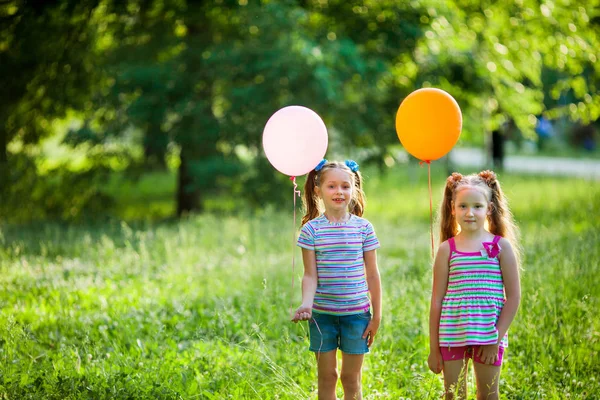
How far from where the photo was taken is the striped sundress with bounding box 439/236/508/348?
345 centimetres

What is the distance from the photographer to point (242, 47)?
1027 cm

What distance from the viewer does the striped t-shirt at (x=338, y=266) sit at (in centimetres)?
355

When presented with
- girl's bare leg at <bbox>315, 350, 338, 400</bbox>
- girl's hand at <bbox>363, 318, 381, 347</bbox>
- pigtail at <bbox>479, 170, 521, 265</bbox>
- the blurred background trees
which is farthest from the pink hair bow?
the blurred background trees

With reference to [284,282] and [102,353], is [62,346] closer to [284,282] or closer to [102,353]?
[102,353]

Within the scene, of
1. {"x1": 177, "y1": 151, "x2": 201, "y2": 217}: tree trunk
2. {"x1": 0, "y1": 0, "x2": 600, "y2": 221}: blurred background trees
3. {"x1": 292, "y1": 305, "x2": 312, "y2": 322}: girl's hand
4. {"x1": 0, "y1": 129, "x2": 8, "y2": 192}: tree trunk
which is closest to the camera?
{"x1": 292, "y1": 305, "x2": 312, "y2": 322}: girl's hand

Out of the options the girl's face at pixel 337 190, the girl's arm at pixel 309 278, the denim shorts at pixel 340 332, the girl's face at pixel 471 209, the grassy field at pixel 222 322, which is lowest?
the grassy field at pixel 222 322

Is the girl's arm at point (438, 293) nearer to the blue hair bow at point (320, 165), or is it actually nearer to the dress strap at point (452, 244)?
the dress strap at point (452, 244)

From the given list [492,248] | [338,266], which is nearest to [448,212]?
[492,248]

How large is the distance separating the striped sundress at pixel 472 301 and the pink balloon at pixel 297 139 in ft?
3.23

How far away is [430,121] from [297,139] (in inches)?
34.7

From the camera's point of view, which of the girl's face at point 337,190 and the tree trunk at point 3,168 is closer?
the girl's face at point 337,190

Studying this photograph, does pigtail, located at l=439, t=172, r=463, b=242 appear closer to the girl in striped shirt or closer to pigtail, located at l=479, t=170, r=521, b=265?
pigtail, located at l=479, t=170, r=521, b=265

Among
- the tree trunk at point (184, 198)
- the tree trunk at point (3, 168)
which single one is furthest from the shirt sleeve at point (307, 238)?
the tree trunk at point (3, 168)

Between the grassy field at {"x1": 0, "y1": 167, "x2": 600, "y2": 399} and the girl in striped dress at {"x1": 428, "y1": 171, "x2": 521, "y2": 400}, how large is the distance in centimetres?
57
